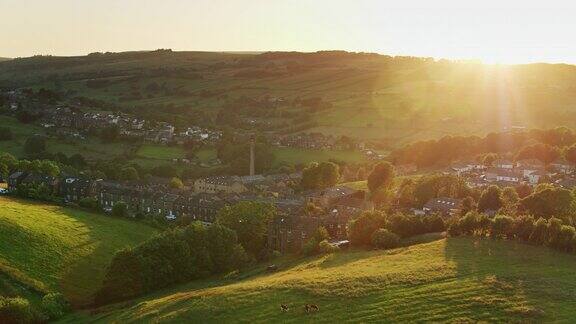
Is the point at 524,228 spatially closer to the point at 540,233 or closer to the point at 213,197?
the point at 540,233

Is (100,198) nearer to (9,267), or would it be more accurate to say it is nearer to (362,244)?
(9,267)

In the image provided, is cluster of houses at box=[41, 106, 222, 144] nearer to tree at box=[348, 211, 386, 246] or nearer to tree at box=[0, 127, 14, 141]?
tree at box=[0, 127, 14, 141]

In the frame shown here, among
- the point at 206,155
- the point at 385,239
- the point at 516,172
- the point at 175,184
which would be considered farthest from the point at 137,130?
the point at 385,239

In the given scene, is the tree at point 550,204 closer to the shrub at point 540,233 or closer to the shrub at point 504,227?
the shrub at point 504,227

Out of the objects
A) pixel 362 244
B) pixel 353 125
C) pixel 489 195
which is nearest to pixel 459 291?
pixel 362 244

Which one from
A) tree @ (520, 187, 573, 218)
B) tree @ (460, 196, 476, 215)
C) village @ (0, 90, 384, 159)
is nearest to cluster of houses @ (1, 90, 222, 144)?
village @ (0, 90, 384, 159)
